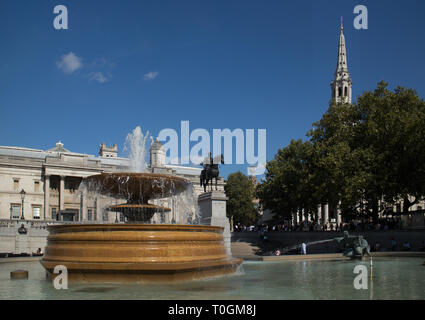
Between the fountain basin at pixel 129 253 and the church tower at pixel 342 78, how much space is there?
8148 cm

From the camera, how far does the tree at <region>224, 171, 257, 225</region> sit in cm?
7781

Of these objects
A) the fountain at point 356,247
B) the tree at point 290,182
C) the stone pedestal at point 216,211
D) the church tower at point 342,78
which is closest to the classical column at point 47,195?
the tree at point 290,182

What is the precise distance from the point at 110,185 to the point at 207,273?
587cm

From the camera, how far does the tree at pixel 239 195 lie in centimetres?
7781

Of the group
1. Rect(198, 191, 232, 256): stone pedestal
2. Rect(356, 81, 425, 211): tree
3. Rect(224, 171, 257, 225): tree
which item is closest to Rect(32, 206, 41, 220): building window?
Rect(224, 171, 257, 225): tree

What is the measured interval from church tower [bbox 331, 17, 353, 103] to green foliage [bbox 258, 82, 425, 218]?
48167 millimetres

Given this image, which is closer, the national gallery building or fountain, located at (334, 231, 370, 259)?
fountain, located at (334, 231, 370, 259)

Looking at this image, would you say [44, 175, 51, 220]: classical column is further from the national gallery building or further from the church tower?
the church tower

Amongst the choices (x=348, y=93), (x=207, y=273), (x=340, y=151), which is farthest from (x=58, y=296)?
(x=348, y=93)

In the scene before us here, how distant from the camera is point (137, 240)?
11.6 metres

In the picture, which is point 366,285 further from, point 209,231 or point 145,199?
point 145,199

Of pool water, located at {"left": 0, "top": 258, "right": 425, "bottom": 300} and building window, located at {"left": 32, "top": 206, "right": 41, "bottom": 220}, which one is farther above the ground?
pool water, located at {"left": 0, "top": 258, "right": 425, "bottom": 300}

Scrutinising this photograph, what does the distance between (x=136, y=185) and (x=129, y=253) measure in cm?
477

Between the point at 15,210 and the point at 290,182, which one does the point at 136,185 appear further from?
the point at 15,210
